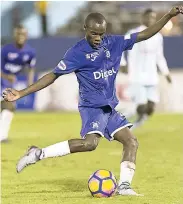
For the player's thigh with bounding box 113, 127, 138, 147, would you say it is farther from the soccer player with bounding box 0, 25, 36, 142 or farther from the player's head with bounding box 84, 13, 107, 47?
the soccer player with bounding box 0, 25, 36, 142

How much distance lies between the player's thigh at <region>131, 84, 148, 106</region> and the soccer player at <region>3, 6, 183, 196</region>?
24.8 ft

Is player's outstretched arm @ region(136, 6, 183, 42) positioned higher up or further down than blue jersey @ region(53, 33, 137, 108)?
higher up

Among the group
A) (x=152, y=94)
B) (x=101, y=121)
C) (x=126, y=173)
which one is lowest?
(x=126, y=173)

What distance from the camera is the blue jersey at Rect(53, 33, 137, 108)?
911 cm

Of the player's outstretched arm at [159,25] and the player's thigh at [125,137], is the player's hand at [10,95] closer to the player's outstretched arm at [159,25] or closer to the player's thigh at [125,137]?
the player's thigh at [125,137]

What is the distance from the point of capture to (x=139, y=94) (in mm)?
16953

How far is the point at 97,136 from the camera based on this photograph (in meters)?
9.12

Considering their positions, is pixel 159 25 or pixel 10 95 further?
pixel 159 25

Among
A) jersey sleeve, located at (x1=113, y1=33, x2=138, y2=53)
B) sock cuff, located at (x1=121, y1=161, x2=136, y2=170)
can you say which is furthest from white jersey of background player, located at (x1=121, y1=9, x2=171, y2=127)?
sock cuff, located at (x1=121, y1=161, x2=136, y2=170)

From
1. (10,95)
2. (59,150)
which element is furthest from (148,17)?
(10,95)

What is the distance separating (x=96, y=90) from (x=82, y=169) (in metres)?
2.85

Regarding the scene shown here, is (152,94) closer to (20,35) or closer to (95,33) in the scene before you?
(20,35)

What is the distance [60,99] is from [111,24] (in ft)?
16.6

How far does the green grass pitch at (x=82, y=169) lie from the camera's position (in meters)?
8.87
